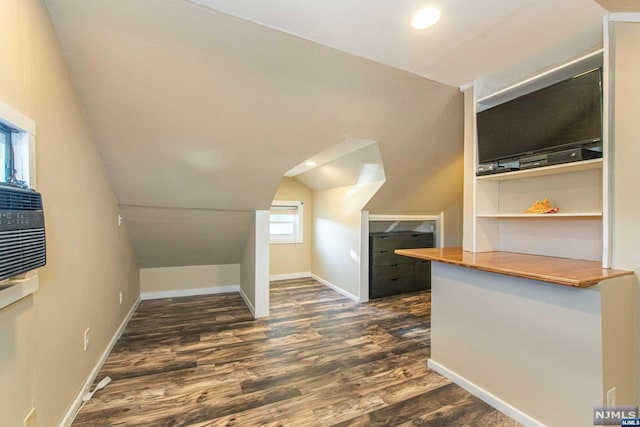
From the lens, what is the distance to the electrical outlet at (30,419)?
4.04 feet

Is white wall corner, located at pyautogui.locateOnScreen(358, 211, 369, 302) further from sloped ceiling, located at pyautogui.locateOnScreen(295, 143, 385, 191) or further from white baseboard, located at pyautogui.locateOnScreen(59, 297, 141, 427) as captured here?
white baseboard, located at pyautogui.locateOnScreen(59, 297, 141, 427)

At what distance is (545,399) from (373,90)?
2394 mm

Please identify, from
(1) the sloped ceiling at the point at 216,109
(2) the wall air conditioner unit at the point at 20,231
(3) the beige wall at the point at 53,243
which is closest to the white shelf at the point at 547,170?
(1) the sloped ceiling at the point at 216,109

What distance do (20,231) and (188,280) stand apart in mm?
3657

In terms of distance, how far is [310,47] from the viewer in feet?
5.99

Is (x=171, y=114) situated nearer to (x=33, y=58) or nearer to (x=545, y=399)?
(x=33, y=58)

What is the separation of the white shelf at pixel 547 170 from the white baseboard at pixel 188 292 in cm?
397

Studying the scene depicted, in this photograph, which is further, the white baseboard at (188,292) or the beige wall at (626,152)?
the white baseboard at (188,292)

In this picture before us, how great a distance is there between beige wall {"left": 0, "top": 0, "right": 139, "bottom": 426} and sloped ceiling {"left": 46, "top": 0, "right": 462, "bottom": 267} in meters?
0.23

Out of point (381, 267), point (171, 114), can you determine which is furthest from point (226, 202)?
point (381, 267)

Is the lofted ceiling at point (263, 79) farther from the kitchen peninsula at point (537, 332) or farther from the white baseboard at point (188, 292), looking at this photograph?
the kitchen peninsula at point (537, 332)

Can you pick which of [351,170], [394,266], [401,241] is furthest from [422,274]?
[351,170]

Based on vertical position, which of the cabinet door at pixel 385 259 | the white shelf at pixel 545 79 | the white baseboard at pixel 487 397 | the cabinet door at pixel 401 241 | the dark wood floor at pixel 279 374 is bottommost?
the dark wood floor at pixel 279 374

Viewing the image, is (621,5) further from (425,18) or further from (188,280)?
(188,280)
